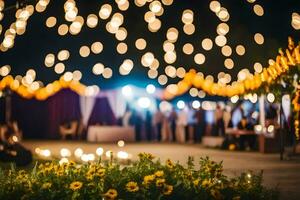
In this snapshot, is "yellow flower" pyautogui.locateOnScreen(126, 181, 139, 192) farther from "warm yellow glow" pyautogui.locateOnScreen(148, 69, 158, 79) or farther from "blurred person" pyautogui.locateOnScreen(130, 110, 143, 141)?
"blurred person" pyautogui.locateOnScreen(130, 110, 143, 141)

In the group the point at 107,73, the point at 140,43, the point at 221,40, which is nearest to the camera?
the point at 221,40

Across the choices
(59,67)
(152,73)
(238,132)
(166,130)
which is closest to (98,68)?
(59,67)

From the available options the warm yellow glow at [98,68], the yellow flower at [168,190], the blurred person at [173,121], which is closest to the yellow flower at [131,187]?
the yellow flower at [168,190]

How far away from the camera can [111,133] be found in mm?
21969

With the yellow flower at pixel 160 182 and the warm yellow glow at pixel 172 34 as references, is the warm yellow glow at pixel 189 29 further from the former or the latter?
the yellow flower at pixel 160 182

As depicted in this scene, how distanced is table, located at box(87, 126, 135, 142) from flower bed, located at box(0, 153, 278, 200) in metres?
15.5

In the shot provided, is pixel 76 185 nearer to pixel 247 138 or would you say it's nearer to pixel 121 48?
pixel 247 138

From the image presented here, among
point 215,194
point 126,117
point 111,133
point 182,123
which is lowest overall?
point 215,194

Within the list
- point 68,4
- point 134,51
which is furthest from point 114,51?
point 68,4

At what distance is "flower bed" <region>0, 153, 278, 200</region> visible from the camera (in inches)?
218

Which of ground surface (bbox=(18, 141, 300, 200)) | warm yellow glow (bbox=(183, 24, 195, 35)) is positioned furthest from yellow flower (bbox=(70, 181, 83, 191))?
warm yellow glow (bbox=(183, 24, 195, 35))

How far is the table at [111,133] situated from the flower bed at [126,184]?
15531 millimetres

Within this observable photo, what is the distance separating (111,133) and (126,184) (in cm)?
1632

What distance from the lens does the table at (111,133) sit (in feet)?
72.0
